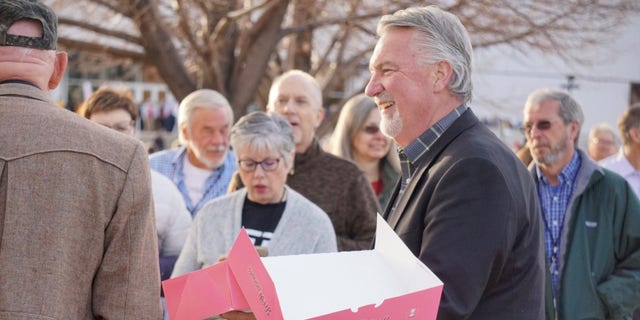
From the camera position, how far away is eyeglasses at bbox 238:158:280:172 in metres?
3.71

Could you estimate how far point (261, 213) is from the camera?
12.2 ft

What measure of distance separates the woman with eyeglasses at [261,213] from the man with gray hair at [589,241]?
130cm

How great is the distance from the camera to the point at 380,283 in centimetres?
182

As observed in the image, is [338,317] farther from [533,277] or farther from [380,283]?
[533,277]

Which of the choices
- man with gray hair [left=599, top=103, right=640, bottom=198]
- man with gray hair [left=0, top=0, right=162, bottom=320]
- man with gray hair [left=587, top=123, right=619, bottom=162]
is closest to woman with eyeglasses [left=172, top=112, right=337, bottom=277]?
man with gray hair [left=0, top=0, right=162, bottom=320]

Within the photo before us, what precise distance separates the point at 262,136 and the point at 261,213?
36 centimetres

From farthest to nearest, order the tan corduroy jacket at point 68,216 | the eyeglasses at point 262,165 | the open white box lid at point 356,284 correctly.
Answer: the eyeglasses at point 262,165 → the tan corduroy jacket at point 68,216 → the open white box lid at point 356,284

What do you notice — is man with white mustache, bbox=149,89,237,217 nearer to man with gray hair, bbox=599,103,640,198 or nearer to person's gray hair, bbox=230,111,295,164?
person's gray hair, bbox=230,111,295,164

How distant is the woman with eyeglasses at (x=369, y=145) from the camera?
5.03 m

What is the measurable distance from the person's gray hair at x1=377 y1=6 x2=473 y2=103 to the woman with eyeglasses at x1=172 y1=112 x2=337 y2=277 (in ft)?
4.77

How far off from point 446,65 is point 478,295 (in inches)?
26.0

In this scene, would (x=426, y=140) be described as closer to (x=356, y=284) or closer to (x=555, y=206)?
(x=356, y=284)

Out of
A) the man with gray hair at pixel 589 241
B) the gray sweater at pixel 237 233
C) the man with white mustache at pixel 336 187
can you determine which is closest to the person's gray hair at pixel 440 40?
the gray sweater at pixel 237 233

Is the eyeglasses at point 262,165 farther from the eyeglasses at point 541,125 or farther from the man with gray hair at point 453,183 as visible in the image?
the eyeglasses at point 541,125
